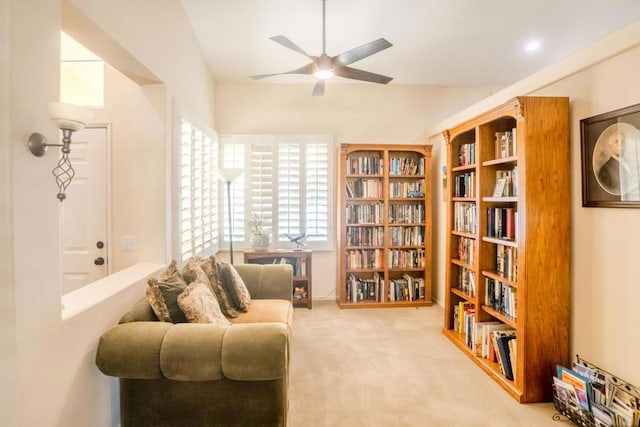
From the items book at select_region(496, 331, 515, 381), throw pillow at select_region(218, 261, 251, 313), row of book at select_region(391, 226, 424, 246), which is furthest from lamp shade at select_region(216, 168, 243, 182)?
book at select_region(496, 331, 515, 381)

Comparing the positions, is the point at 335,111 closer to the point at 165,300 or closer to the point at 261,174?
the point at 261,174

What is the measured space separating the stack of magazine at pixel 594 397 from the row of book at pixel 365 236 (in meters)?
2.59

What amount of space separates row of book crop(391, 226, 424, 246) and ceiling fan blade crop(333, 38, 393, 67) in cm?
249

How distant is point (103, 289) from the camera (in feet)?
6.91

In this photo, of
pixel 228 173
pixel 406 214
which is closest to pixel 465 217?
pixel 406 214

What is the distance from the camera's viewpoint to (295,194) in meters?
4.80

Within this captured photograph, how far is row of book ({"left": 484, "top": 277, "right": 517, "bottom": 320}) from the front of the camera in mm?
2752

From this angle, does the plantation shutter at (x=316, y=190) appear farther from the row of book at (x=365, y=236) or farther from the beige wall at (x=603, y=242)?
the beige wall at (x=603, y=242)

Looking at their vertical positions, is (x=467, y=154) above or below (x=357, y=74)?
below

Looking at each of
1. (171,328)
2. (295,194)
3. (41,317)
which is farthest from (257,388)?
(295,194)

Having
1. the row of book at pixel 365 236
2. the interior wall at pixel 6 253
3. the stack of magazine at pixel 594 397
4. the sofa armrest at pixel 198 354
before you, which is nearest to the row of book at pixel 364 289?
the row of book at pixel 365 236

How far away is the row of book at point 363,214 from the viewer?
4.68 m

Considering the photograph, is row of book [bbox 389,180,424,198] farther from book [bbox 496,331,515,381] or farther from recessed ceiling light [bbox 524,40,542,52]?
book [bbox 496,331,515,381]

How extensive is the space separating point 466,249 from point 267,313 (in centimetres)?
209
